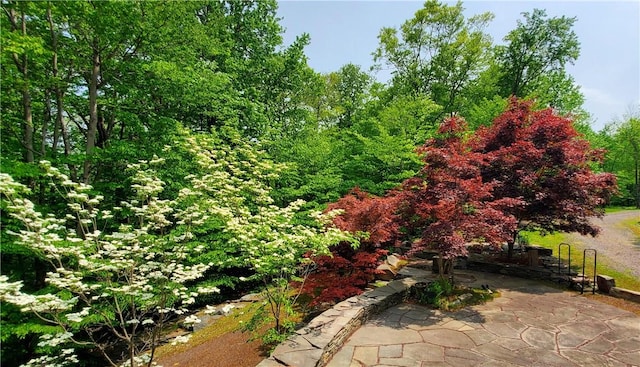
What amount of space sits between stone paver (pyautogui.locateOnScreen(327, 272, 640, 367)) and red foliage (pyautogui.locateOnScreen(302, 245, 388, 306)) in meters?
0.99

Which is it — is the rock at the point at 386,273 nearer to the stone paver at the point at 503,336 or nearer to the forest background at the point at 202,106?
the stone paver at the point at 503,336

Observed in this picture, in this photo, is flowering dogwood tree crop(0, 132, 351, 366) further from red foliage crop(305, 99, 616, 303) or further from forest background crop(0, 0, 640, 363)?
red foliage crop(305, 99, 616, 303)

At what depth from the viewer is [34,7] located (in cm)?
603

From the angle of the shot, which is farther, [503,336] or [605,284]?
[605,284]

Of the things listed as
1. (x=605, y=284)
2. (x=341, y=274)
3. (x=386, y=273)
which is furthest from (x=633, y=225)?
(x=341, y=274)

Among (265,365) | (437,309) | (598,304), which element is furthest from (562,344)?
(265,365)

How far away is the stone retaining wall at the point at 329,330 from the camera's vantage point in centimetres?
369

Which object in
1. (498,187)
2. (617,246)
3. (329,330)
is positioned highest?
(498,187)

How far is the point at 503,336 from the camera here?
4.68m

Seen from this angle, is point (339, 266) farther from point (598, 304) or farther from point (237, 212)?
point (598, 304)

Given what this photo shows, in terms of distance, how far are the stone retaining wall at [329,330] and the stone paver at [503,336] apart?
0.16 m

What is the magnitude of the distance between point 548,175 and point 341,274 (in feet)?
19.4

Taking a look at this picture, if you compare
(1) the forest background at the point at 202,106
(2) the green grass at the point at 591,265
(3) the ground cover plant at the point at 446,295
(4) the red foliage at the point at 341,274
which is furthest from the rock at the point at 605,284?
(4) the red foliage at the point at 341,274

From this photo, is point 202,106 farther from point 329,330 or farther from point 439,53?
point 439,53
